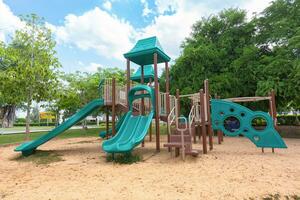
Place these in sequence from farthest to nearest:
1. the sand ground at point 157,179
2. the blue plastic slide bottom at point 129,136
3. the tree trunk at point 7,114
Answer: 1. the tree trunk at point 7,114
2. the blue plastic slide bottom at point 129,136
3. the sand ground at point 157,179

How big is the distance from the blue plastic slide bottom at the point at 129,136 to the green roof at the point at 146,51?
2.83 metres

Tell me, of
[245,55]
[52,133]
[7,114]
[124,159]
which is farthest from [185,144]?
[7,114]

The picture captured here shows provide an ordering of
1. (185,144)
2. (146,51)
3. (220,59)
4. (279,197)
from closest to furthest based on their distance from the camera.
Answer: (279,197) → (185,144) → (146,51) → (220,59)

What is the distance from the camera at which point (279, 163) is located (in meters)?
6.34

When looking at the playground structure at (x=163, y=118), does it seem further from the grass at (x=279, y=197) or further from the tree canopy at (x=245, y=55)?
the tree canopy at (x=245, y=55)

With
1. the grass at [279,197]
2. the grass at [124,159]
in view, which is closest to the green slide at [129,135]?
the grass at [124,159]

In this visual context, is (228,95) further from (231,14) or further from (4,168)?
(4,168)

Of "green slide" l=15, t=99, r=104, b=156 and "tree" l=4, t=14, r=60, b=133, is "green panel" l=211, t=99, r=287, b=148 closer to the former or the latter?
"green slide" l=15, t=99, r=104, b=156

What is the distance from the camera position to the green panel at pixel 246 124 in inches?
314

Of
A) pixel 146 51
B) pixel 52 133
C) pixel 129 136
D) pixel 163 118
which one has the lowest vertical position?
pixel 129 136

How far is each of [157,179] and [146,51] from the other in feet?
19.1

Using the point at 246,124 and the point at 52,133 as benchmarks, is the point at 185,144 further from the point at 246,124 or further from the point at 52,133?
the point at 52,133

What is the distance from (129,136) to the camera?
25.5ft

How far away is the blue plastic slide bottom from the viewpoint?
21.7ft
